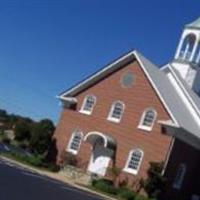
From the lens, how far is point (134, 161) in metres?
41.9

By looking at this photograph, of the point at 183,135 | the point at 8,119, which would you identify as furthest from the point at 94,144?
the point at 8,119

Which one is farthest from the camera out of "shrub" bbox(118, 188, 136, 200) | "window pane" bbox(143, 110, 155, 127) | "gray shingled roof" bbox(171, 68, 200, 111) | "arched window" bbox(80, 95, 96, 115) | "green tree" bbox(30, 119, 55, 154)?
"gray shingled roof" bbox(171, 68, 200, 111)

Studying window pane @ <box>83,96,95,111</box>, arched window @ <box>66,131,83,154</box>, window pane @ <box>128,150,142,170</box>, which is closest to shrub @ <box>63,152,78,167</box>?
arched window @ <box>66,131,83,154</box>

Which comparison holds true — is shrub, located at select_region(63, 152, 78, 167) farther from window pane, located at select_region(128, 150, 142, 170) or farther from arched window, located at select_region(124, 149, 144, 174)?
window pane, located at select_region(128, 150, 142, 170)

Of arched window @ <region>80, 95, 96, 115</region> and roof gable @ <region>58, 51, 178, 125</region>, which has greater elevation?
roof gable @ <region>58, 51, 178, 125</region>

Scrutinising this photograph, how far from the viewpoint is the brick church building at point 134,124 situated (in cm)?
4147

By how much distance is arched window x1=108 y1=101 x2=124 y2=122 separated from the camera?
44031mm

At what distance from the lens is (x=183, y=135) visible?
42.1 m

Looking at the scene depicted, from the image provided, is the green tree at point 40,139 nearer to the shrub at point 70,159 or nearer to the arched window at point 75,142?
the arched window at point 75,142

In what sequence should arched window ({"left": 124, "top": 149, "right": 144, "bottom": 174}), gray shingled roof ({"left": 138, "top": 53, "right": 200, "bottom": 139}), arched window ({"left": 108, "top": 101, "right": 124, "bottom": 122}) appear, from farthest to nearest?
arched window ({"left": 108, "top": 101, "right": 124, "bottom": 122}) < gray shingled roof ({"left": 138, "top": 53, "right": 200, "bottom": 139}) < arched window ({"left": 124, "top": 149, "right": 144, "bottom": 174})

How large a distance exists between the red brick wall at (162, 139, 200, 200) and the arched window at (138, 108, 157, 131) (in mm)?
2161

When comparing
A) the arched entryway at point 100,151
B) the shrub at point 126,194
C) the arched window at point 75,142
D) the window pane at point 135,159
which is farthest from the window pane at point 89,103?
the shrub at point 126,194

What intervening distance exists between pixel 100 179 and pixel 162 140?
16.0ft

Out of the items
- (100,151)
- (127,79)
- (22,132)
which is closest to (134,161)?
(100,151)
